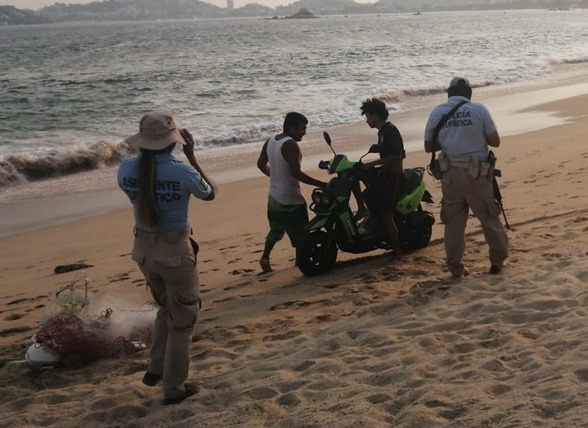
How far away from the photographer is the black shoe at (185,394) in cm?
448

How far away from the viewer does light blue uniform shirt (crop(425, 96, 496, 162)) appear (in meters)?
6.12

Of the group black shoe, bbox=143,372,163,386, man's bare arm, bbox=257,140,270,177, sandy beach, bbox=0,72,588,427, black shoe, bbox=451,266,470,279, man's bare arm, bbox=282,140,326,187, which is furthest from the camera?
man's bare arm, bbox=257,140,270,177

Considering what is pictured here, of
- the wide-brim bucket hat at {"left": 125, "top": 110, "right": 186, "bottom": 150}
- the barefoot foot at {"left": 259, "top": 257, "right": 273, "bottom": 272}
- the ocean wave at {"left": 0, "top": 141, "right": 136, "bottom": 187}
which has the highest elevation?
the wide-brim bucket hat at {"left": 125, "top": 110, "right": 186, "bottom": 150}

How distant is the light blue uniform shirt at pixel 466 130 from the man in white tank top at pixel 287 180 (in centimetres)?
119

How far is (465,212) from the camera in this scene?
6426mm

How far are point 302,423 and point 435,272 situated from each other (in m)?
3.01

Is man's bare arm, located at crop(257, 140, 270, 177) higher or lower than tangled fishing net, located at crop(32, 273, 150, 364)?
higher

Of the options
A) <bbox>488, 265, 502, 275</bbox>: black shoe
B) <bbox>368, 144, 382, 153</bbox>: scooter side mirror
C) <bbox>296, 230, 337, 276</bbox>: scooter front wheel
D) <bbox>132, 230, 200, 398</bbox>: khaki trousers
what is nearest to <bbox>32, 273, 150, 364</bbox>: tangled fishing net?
<bbox>132, 230, 200, 398</bbox>: khaki trousers

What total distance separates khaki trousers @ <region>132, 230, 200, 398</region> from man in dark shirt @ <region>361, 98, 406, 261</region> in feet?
9.46

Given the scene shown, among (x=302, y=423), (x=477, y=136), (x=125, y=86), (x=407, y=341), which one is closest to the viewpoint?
(x=302, y=423)

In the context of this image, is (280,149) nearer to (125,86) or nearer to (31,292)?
(31,292)

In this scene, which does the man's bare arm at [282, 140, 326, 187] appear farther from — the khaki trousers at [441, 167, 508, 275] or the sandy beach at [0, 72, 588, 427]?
the khaki trousers at [441, 167, 508, 275]

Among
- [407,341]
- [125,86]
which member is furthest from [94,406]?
[125,86]

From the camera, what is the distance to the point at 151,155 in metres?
4.18
